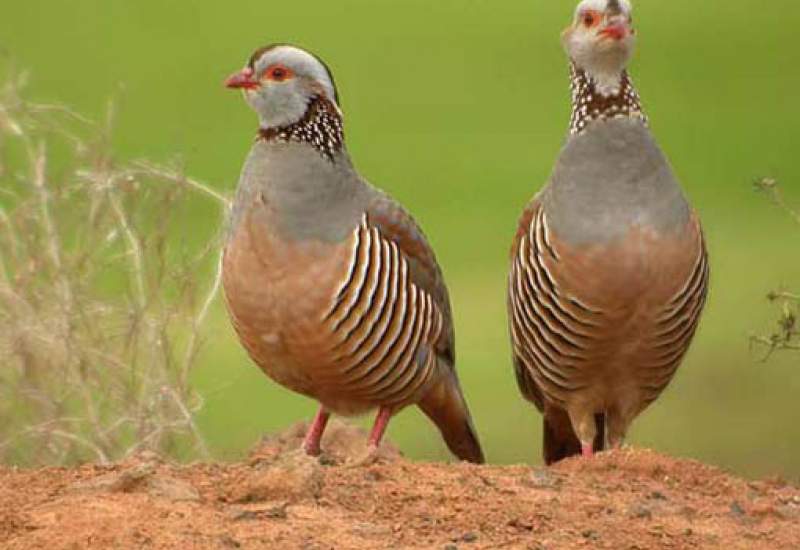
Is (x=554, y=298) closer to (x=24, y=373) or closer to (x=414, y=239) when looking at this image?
(x=414, y=239)

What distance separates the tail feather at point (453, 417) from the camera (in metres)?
8.58

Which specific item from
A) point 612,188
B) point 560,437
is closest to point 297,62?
point 612,188

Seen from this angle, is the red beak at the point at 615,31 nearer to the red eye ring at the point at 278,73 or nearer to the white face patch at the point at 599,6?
the white face patch at the point at 599,6

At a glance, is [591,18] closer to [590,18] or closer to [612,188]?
[590,18]

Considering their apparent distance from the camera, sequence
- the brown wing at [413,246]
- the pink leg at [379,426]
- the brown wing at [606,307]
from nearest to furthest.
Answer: the brown wing at [606,307]
the brown wing at [413,246]
the pink leg at [379,426]

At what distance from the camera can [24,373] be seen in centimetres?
927

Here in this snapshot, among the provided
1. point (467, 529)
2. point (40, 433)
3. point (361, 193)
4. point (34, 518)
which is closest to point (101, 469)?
point (34, 518)

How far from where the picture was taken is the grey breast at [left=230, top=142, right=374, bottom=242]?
789cm

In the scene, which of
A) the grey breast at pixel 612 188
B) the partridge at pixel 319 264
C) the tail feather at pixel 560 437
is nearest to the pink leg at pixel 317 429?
the partridge at pixel 319 264

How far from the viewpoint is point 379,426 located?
8281mm

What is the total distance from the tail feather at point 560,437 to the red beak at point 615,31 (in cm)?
160

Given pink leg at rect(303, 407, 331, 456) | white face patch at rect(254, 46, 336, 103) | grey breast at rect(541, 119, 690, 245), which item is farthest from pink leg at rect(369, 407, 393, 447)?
white face patch at rect(254, 46, 336, 103)

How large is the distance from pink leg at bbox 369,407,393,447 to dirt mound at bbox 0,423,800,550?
70.4 inches

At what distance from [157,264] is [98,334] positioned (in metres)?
0.41
